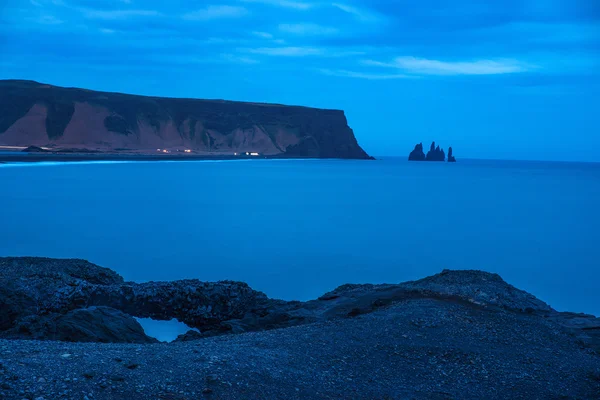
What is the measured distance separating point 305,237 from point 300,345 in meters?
14.6

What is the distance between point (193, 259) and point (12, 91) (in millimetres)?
110793

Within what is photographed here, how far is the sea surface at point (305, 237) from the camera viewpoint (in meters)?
14.3

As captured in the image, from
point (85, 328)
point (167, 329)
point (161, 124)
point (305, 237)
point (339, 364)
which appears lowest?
point (305, 237)

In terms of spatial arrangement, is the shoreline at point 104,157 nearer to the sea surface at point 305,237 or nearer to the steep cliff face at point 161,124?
the steep cliff face at point 161,124

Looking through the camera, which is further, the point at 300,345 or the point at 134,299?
the point at 134,299

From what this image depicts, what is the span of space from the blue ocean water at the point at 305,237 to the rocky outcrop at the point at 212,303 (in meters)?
3.86

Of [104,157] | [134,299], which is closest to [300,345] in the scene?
[134,299]

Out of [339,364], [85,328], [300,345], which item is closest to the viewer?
[339,364]

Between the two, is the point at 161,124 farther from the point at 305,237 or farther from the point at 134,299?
the point at 134,299

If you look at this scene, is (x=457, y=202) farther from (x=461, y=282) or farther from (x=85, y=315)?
(x=85, y=315)

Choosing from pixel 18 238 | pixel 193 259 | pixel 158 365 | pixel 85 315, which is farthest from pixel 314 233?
pixel 158 365

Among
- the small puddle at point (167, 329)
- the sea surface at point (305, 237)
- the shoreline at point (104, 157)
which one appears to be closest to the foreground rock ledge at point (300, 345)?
the small puddle at point (167, 329)

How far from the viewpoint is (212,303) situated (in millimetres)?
8219

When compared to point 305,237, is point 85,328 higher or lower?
higher
